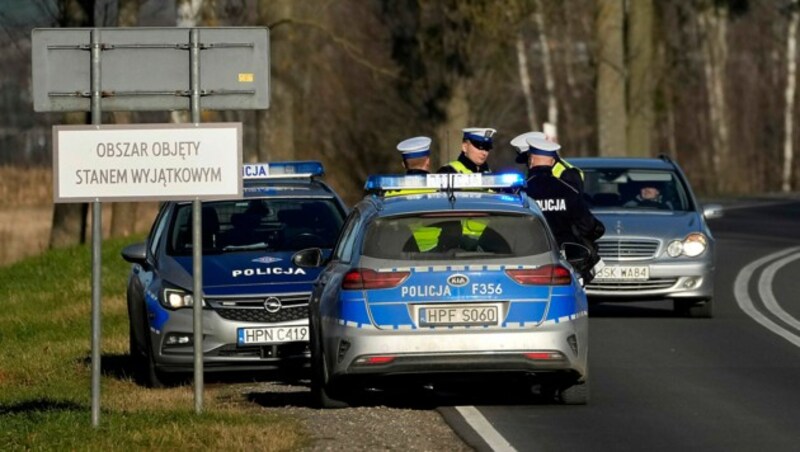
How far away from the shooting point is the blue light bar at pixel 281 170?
15.9 meters

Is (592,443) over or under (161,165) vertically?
under

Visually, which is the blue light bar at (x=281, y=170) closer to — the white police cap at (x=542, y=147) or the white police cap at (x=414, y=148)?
the white police cap at (x=414, y=148)

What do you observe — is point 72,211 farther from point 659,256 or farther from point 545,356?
point 545,356

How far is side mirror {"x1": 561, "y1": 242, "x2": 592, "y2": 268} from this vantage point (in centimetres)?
1293

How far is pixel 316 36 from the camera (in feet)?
128

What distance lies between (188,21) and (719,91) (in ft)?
140

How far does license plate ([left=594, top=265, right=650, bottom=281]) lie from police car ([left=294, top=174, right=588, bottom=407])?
6.74 meters

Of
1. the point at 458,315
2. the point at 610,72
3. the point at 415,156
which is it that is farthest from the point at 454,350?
the point at 610,72

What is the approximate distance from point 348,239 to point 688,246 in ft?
23.3

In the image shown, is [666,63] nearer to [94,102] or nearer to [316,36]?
[316,36]

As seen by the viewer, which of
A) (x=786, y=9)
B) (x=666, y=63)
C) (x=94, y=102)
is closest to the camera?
(x=94, y=102)

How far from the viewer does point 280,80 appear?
111 feet

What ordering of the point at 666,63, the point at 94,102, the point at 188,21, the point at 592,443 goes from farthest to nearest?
1. the point at 666,63
2. the point at 188,21
3. the point at 94,102
4. the point at 592,443

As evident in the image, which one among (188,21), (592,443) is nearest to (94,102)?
(592,443)
